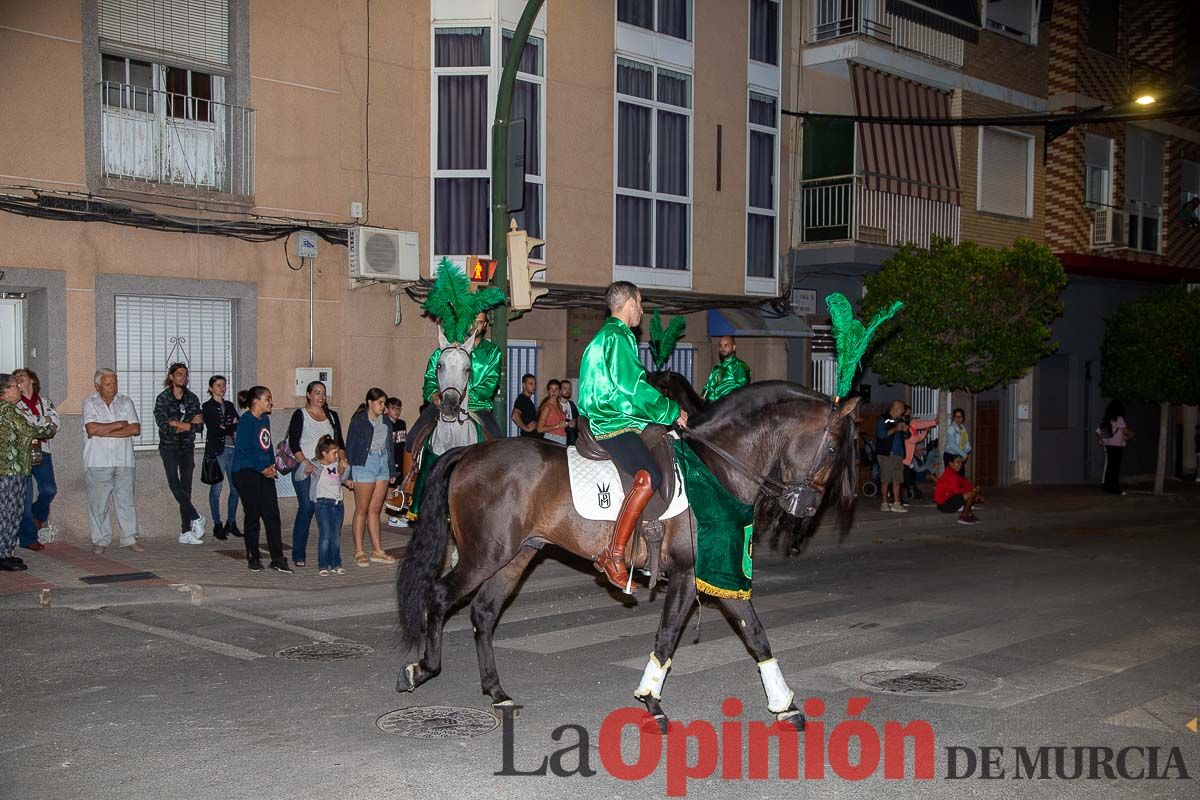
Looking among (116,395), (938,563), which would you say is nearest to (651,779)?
(938,563)

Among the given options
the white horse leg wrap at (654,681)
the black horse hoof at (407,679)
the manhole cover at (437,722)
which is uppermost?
the white horse leg wrap at (654,681)

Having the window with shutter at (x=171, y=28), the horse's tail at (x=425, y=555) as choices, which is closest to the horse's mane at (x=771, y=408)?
the horse's tail at (x=425, y=555)

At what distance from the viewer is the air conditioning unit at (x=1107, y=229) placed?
2575cm

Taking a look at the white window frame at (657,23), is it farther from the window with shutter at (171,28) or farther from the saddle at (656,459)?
the saddle at (656,459)

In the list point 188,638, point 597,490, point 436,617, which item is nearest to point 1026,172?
point 597,490

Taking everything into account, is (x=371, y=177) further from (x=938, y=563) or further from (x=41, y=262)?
(x=938, y=563)

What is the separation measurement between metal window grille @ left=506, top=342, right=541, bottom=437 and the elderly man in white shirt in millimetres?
6408

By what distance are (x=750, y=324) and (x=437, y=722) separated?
14.1 meters

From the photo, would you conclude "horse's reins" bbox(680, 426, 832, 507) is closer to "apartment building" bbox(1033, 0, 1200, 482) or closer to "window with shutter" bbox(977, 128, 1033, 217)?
"window with shutter" bbox(977, 128, 1033, 217)

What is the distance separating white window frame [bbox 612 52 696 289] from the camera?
18.1 meters

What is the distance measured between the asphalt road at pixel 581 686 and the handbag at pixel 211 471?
129 inches

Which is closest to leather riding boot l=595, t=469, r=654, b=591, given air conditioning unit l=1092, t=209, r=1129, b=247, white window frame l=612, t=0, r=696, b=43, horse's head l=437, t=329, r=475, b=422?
horse's head l=437, t=329, r=475, b=422

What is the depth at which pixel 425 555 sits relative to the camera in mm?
7133

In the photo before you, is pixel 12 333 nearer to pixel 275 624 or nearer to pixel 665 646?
pixel 275 624
